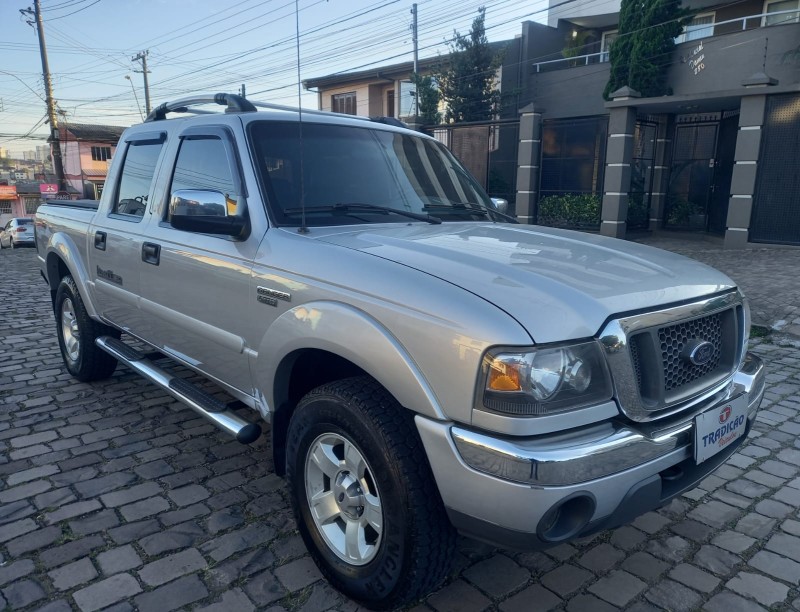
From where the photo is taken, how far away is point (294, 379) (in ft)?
9.58

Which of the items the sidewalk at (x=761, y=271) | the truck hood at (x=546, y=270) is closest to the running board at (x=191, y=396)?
the truck hood at (x=546, y=270)

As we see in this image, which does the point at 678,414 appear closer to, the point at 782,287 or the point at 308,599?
the point at 308,599

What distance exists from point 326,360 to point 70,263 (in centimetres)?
313

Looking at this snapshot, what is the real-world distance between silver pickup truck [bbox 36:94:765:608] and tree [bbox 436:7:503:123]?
22.8m

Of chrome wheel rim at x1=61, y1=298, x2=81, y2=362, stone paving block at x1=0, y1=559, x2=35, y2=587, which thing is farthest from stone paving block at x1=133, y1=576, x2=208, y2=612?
chrome wheel rim at x1=61, y1=298, x2=81, y2=362

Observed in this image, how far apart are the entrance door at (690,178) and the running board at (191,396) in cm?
1578

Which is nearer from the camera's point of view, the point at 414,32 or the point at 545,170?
the point at 545,170

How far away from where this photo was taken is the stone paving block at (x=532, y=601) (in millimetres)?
2521

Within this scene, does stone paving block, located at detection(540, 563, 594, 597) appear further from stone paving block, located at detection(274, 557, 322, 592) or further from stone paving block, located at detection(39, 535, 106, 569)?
stone paving block, located at detection(39, 535, 106, 569)

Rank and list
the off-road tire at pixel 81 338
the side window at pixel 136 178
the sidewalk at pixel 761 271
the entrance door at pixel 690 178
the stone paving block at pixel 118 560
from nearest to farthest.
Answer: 1. the stone paving block at pixel 118 560
2. the side window at pixel 136 178
3. the off-road tire at pixel 81 338
4. the sidewalk at pixel 761 271
5. the entrance door at pixel 690 178

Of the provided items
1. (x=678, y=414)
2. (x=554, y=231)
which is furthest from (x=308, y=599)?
(x=554, y=231)

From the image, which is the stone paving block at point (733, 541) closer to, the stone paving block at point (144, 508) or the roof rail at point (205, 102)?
the stone paving block at point (144, 508)

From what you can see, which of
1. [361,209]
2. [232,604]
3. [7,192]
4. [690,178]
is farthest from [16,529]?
[7,192]

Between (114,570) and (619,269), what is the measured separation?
2.51 metres
